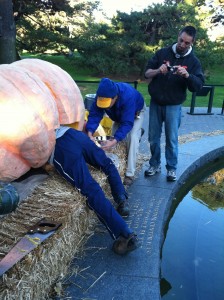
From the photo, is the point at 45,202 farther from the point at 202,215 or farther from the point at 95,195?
the point at 202,215

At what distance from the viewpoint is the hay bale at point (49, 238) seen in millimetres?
2029

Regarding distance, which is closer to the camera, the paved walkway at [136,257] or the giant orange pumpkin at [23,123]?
the paved walkway at [136,257]

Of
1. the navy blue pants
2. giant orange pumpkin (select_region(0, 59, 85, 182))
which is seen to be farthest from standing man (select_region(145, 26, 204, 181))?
giant orange pumpkin (select_region(0, 59, 85, 182))

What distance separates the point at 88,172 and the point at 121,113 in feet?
4.08

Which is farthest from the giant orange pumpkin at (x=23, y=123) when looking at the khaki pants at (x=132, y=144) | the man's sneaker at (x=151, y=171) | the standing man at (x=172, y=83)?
the man's sneaker at (x=151, y=171)

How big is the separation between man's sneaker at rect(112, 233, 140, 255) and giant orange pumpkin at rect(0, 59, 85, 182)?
3.09ft

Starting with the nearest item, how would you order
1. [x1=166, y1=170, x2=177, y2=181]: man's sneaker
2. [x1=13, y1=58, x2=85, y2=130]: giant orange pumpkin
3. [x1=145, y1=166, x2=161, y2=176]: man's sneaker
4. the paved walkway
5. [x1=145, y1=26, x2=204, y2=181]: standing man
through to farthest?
the paved walkway → [x1=13, y1=58, x2=85, y2=130]: giant orange pumpkin → [x1=145, y1=26, x2=204, y2=181]: standing man → [x1=166, y1=170, x2=177, y2=181]: man's sneaker → [x1=145, y1=166, x2=161, y2=176]: man's sneaker

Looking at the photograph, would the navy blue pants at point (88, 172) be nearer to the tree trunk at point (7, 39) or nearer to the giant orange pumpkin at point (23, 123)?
the giant orange pumpkin at point (23, 123)

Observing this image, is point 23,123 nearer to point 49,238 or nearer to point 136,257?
point 49,238

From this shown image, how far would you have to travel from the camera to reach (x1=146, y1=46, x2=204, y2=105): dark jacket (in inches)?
161

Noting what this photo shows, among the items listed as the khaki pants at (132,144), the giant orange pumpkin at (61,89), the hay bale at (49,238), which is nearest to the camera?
the hay bale at (49,238)

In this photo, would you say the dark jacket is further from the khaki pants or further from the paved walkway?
the paved walkway

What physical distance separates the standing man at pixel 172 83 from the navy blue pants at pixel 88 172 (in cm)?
125

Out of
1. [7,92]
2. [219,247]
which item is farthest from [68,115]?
[219,247]
